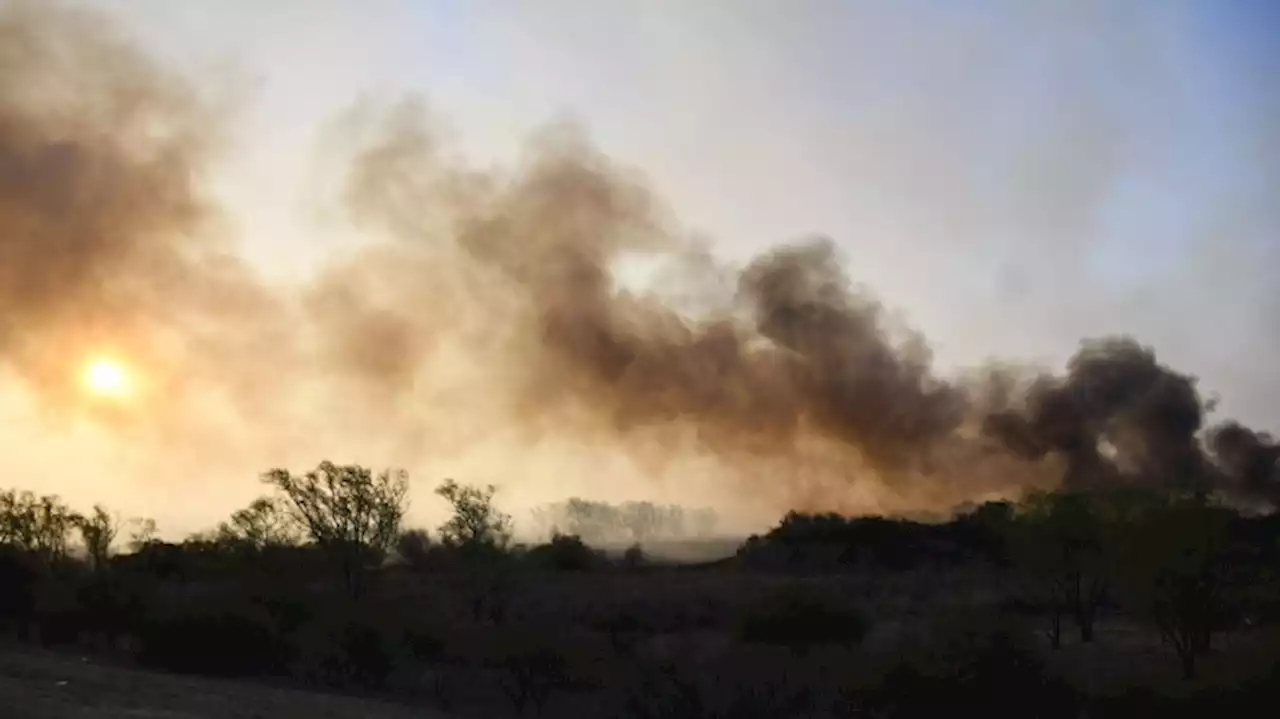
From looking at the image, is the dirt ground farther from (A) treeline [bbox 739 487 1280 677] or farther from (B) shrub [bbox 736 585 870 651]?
(A) treeline [bbox 739 487 1280 677]

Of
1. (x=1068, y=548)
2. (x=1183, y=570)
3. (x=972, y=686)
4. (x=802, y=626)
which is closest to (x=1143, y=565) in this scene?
(x=1183, y=570)

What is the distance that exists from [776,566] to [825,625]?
52.3 metres

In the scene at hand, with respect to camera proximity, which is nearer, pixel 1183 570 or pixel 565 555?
pixel 1183 570

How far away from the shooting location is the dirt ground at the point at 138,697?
64.2ft

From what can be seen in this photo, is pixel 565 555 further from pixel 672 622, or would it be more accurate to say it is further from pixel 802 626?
pixel 802 626

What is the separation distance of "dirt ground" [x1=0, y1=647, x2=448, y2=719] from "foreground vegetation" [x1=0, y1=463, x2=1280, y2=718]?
10.00ft

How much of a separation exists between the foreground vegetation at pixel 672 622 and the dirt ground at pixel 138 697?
3048 millimetres

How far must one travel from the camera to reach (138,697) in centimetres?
2280

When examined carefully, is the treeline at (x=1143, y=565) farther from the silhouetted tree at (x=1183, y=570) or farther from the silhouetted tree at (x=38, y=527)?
the silhouetted tree at (x=38, y=527)

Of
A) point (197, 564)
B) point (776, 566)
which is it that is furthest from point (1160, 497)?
point (197, 564)

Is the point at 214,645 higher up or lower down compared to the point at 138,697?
higher up

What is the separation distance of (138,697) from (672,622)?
3005 centimetres

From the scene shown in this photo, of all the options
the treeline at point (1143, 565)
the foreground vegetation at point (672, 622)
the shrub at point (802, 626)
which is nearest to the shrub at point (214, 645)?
the foreground vegetation at point (672, 622)

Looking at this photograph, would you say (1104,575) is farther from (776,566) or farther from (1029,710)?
(776,566)
